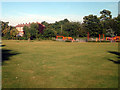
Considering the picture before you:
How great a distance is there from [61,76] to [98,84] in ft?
6.33

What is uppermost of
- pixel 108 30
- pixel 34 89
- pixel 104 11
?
pixel 104 11

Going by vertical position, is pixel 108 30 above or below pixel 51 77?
above

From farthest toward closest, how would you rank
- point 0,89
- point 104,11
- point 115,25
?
1. point 104,11
2. point 115,25
3. point 0,89

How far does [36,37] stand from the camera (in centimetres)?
5325

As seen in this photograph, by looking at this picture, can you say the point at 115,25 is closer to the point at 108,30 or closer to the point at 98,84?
the point at 108,30

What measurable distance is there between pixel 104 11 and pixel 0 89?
65718 mm

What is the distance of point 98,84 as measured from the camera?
20.2 ft

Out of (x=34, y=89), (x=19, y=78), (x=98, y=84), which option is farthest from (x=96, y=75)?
(x=19, y=78)

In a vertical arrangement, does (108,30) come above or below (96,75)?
above

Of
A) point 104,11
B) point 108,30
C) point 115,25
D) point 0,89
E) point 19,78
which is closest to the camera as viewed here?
point 0,89

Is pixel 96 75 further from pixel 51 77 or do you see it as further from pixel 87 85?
pixel 51 77

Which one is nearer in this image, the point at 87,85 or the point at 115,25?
the point at 87,85

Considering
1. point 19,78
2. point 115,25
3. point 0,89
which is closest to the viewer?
point 0,89

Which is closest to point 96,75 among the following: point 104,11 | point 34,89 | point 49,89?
point 49,89
